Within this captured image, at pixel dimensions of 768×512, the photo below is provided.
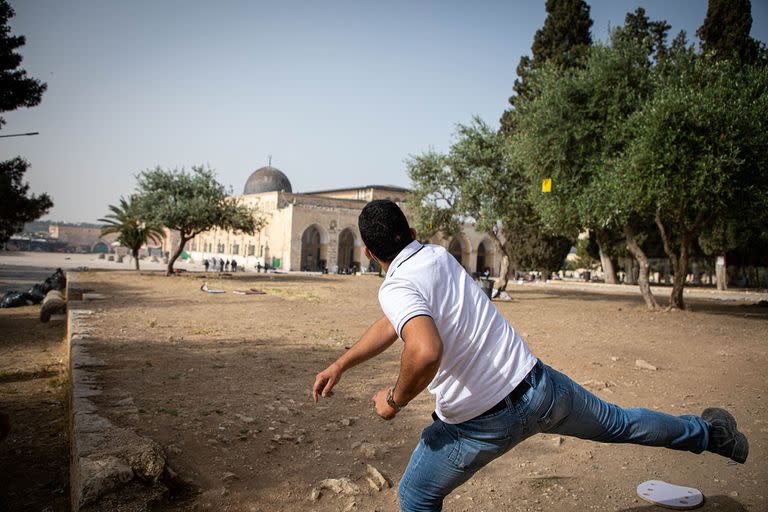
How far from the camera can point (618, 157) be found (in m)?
14.2

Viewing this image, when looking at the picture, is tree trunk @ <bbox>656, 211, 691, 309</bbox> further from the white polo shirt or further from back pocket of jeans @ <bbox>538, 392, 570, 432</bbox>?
the white polo shirt

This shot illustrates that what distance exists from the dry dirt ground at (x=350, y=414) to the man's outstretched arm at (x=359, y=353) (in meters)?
1.16

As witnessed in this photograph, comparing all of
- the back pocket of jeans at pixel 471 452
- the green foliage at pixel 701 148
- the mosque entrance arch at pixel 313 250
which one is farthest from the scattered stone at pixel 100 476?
the mosque entrance arch at pixel 313 250

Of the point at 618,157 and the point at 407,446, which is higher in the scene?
the point at 618,157

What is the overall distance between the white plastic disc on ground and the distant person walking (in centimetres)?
127

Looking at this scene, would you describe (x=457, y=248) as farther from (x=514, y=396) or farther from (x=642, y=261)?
(x=514, y=396)

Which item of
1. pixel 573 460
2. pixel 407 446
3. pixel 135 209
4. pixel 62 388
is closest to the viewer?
pixel 573 460

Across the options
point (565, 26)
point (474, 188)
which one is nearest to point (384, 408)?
point (474, 188)

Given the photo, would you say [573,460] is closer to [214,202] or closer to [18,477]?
[18,477]

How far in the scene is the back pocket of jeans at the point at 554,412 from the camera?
2.01m

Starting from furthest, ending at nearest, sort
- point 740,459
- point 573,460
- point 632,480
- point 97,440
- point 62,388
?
point 62,388, point 573,460, point 632,480, point 97,440, point 740,459

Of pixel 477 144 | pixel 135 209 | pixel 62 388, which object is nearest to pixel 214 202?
pixel 135 209

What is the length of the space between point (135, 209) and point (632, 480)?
103ft

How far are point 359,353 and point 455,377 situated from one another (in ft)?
1.66
